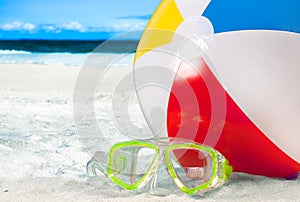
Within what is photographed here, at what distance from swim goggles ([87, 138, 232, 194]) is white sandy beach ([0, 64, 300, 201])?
1.9 inches

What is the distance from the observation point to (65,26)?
15109mm

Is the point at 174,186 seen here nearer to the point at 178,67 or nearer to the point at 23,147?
the point at 178,67

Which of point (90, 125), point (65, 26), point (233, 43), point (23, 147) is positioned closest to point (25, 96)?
point (90, 125)

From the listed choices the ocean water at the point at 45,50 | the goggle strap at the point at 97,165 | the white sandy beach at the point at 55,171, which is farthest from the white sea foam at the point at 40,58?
the goggle strap at the point at 97,165

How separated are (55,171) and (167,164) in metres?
0.59

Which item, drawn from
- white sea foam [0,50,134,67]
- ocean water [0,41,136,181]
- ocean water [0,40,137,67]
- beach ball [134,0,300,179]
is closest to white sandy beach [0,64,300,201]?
ocean water [0,41,136,181]

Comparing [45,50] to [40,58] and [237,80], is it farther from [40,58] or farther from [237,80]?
[237,80]

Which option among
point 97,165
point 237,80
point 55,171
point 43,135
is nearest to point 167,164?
point 97,165

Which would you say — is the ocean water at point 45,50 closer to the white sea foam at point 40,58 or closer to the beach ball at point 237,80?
the white sea foam at point 40,58

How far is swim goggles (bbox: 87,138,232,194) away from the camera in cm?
172

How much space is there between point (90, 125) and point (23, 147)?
0.54 metres

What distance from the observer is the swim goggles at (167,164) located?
67.7 inches

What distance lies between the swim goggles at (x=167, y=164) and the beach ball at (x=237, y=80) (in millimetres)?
78

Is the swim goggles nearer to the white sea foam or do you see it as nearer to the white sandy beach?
the white sandy beach
